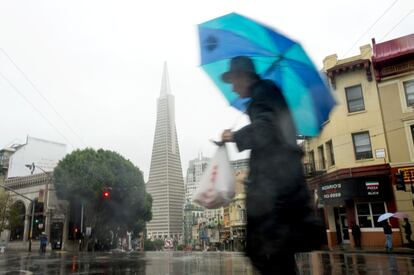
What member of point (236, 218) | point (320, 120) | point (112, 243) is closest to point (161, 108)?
point (236, 218)

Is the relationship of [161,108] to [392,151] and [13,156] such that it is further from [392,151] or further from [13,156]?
[392,151]

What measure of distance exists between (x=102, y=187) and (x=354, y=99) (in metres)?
23.3

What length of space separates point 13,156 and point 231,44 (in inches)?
2294

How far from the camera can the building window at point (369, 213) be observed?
22.9 m

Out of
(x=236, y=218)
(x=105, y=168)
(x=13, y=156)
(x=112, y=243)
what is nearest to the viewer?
(x=105, y=168)

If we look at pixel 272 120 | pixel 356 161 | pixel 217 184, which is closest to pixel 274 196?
pixel 217 184

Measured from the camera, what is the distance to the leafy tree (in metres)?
35.6

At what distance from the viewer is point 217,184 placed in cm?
240

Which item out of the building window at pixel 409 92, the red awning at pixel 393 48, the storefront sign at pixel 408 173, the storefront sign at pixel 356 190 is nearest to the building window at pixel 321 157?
the storefront sign at pixel 356 190

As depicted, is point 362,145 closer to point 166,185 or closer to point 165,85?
point 165,85

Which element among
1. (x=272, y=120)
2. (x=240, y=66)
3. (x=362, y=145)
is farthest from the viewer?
(x=362, y=145)

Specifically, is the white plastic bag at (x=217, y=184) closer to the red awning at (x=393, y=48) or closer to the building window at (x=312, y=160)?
the red awning at (x=393, y=48)

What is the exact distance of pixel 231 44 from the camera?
2.77 metres

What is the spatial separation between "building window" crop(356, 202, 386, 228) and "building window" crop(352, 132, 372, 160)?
Result: 10.1 ft
